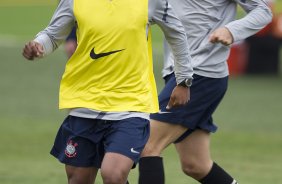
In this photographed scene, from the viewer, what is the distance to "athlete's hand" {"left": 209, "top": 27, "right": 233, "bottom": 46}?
7480 mm

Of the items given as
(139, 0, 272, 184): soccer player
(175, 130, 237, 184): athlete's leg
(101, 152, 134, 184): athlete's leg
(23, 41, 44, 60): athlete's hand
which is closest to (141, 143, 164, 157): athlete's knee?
(139, 0, 272, 184): soccer player

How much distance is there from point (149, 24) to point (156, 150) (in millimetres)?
1215

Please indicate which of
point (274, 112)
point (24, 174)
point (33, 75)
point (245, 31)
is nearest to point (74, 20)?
point (245, 31)

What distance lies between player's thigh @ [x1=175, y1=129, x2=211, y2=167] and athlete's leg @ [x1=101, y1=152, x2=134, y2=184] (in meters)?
1.42

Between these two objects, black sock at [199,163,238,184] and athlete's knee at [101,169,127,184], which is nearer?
athlete's knee at [101,169,127,184]

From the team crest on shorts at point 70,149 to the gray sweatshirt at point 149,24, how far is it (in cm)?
20

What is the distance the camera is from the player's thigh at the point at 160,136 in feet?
26.4

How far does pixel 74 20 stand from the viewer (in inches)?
285

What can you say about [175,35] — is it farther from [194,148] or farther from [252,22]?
[194,148]

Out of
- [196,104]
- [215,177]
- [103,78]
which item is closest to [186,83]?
[103,78]

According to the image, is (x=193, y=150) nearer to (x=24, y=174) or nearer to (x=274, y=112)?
(x=24, y=174)

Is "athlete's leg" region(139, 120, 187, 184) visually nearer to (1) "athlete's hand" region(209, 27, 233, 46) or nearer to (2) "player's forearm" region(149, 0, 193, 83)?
(2) "player's forearm" region(149, 0, 193, 83)

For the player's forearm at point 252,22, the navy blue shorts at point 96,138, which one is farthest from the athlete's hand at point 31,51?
the player's forearm at point 252,22

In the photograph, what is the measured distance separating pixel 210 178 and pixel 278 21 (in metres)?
13.8
